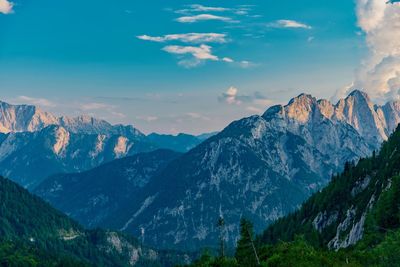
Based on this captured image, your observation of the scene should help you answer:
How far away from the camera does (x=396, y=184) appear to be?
185m

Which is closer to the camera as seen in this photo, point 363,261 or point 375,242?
point 363,261

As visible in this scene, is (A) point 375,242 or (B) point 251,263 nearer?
(B) point 251,263

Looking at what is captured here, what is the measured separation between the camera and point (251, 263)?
14612cm

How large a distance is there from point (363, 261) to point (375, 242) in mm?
37126

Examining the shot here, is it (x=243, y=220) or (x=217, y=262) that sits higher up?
(x=243, y=220)

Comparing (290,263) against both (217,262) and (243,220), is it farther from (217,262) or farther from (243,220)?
(217,262)

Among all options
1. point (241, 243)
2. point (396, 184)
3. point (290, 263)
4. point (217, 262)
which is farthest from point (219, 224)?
point (396, 184)

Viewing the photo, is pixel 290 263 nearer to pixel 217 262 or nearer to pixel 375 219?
pixel 217 262

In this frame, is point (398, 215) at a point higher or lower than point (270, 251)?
higher

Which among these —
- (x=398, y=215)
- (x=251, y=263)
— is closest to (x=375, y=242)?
(x=398, y=215)

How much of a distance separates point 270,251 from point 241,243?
76.4 feet

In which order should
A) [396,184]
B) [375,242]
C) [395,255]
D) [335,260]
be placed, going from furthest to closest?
[396,184] → [375,242] → [335,260] → [395,255]

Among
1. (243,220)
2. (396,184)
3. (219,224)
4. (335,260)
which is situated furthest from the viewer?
(396,184)

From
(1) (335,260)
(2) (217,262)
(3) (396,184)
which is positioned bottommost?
(2) (217,262)
